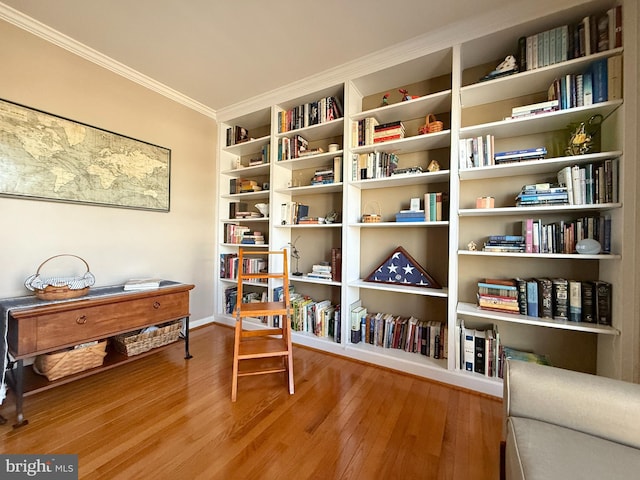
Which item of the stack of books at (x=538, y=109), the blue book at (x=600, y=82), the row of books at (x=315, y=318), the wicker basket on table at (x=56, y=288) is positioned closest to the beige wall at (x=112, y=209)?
the wicker basket on table at (x=56, y=288)

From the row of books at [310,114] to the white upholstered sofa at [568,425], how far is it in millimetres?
2262

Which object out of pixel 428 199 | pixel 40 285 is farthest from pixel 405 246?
pixel 40 285

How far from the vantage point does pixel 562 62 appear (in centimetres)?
150

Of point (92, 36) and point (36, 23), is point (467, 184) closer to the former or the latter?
point (92, 36)

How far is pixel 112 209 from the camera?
7.18ft

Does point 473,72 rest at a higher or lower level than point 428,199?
higher

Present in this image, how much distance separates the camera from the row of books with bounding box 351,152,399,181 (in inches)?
82.7

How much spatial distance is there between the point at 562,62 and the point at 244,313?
8.34ft

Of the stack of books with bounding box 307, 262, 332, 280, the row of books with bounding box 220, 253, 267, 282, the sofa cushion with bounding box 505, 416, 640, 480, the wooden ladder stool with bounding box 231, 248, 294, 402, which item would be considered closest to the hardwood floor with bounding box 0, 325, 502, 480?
the wooden ladder stool with bounding box 231, 248, 294, 402

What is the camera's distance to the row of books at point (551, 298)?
4.79 ft

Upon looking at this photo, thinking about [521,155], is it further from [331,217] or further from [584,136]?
[331,217]

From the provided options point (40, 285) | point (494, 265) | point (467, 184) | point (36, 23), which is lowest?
point (40, 285)

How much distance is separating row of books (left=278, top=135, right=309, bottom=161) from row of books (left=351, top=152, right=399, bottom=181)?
624 mm

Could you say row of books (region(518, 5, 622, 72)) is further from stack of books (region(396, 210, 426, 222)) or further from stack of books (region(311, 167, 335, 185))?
stack of books (region(311, 167, 335, 185))
